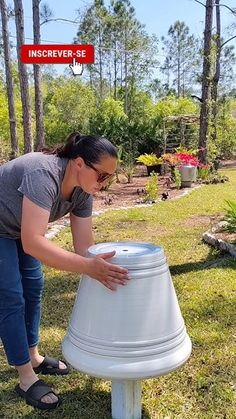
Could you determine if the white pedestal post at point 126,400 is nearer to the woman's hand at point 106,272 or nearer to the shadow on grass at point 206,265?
the woman's hand at point 106,272

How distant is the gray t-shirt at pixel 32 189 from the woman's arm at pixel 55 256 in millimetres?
41

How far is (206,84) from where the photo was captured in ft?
36.6

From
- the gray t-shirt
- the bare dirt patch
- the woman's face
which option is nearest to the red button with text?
the bare dirt patch

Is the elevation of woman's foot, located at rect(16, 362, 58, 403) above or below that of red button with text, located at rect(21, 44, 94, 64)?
below

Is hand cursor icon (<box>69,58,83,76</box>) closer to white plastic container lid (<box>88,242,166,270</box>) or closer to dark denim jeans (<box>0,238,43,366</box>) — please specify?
dark denim jeans (<box>0,238,43,366</box>)

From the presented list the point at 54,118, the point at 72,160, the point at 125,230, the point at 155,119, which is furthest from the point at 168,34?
the point at 72,160

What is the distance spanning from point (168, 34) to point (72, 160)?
140 ft

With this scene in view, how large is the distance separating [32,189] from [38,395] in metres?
0.92

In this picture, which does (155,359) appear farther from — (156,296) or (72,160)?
(72,160)

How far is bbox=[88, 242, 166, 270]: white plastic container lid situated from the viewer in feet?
5.03

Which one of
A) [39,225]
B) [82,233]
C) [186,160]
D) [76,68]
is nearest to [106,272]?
[39,225]

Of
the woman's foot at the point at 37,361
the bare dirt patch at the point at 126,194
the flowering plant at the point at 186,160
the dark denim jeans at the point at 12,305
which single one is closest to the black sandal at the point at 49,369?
the woman's foot at the point at 37,361

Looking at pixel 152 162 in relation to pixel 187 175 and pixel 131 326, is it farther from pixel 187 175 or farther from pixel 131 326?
pixel 131 326

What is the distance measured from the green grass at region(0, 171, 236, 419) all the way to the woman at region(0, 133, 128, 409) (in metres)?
0.14
